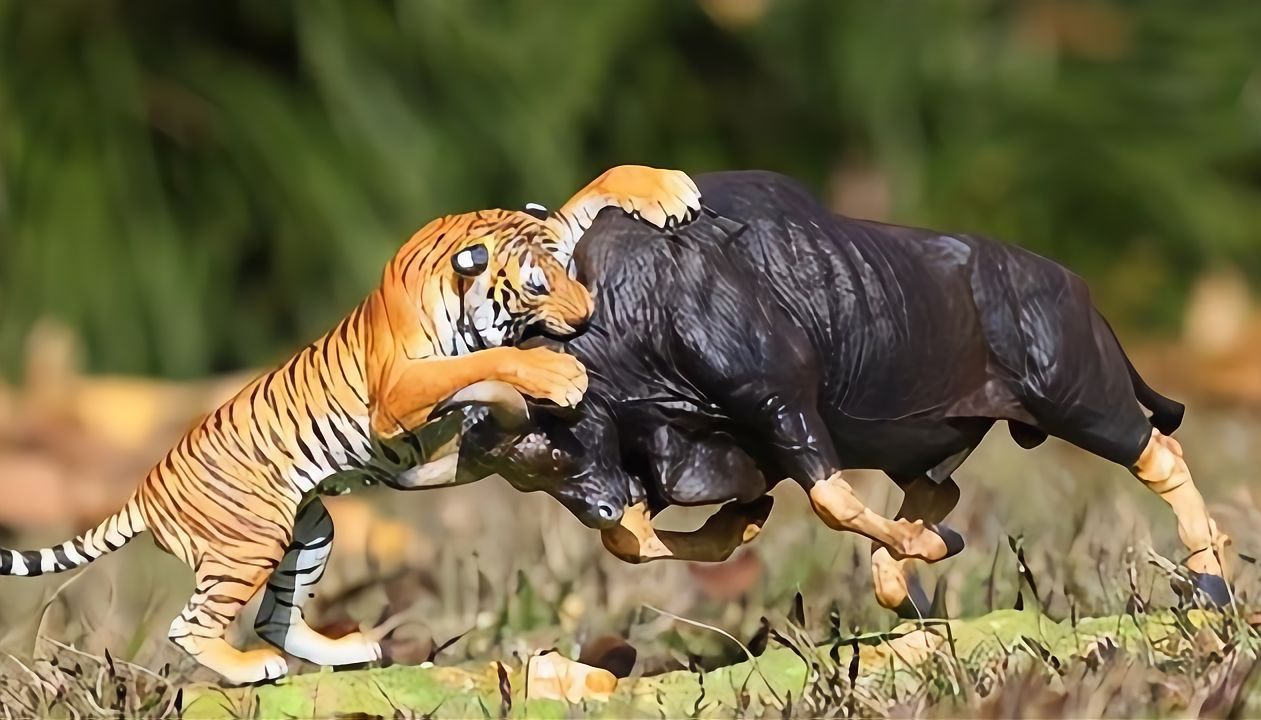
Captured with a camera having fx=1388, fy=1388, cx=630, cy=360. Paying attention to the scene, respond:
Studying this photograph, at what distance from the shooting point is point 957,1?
6.63 feet

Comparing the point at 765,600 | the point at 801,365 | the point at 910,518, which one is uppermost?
the point at 801,365

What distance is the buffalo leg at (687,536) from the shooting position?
68 centimetres

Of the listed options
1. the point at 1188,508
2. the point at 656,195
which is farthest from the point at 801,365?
the point at 1188,508

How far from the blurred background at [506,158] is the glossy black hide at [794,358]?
40cm

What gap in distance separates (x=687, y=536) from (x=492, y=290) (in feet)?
0.56

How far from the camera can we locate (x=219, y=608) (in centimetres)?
65

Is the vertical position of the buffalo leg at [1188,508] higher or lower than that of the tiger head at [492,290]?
lower

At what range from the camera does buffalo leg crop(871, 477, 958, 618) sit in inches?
29.7

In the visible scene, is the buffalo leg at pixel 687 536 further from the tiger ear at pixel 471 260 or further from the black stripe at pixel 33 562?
the black stripe at pixel 33 562

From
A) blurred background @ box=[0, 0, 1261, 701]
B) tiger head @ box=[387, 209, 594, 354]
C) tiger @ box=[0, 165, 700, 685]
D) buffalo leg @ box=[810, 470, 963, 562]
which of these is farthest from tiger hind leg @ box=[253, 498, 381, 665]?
blurred background @ box=[0, 0, 1261, 701]

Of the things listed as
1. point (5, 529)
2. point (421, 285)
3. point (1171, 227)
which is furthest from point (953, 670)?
point (1171, 227)

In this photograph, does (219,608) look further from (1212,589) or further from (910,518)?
(1212,589)

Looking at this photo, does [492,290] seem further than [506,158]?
No

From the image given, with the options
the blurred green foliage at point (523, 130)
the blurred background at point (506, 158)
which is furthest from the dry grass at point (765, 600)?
the blurred green foliage at point (523, 130)
